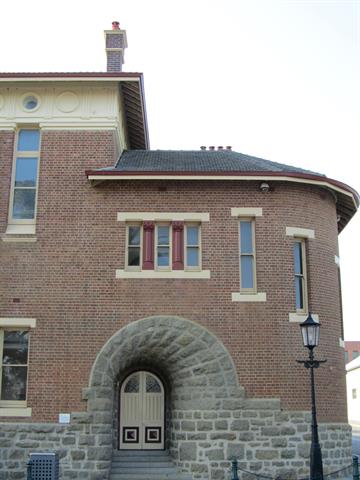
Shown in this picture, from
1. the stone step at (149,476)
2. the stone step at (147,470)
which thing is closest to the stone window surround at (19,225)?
Answer: the stone step at (147,470)

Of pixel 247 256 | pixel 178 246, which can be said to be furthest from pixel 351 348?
pixel 178 246

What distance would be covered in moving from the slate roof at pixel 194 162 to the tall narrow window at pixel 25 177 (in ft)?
7.34

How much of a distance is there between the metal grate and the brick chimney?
12469mm

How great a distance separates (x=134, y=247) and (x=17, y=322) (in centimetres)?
383

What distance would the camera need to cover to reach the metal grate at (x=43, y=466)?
51.5 feet

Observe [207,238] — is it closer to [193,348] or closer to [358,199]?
[193,348]

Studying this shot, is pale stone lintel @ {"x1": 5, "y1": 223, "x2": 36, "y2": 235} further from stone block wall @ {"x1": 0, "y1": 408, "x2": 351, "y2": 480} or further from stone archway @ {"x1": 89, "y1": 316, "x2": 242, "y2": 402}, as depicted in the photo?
stone block wall @ {"x1": 0, "y1": 408, "x2": 351, "y2": 480}

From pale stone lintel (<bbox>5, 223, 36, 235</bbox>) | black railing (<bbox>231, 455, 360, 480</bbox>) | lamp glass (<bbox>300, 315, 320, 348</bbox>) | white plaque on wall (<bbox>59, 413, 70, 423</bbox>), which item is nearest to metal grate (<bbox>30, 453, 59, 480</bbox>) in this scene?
white plaque on wall (<bbox>59, 413, 70, 423</bbox>)

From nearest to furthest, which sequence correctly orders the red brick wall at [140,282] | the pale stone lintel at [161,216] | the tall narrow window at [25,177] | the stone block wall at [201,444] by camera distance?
1. the stone block wall at [201,444]
2. the red brick wall at [140,282]
3. the pale stone lintel at [161,216]
4. the tall narrow window at [25,177]

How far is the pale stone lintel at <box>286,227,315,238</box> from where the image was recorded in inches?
732

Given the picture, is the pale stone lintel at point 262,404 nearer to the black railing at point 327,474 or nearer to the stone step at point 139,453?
the black railing at point 327,474

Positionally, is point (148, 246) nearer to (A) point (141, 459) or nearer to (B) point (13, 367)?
(B) point (13, 367)

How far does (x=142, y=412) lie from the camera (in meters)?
18.3

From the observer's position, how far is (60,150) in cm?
1923
